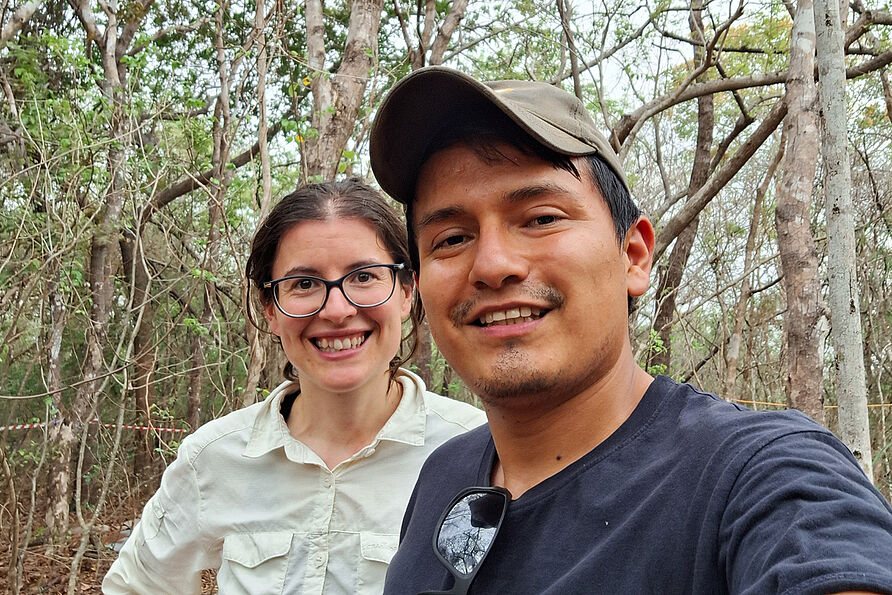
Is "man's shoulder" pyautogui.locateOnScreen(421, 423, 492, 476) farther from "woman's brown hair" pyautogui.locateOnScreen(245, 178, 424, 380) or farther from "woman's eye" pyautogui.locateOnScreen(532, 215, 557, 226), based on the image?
"woman's brown hair" pyautogui.locateOnScreen(245, 178, 424, 380)

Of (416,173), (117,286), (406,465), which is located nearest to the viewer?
(416,173)

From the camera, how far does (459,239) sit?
3.91 ft

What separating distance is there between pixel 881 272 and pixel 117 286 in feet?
29.0

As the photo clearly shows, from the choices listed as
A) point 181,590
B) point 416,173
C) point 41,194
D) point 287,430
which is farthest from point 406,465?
point 41,194

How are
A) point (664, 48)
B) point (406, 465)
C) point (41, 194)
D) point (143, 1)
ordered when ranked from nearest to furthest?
point (406, 465)
point (41, 194)
point (664, 48)
point (143, 1)

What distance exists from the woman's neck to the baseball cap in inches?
38.7

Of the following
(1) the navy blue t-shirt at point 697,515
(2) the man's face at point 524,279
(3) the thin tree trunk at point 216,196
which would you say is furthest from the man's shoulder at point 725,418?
(3) the thin tree trunk at point 216,196

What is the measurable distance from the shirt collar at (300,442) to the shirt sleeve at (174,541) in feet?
0.71

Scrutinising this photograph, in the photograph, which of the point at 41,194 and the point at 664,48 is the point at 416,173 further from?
the point at 664,48

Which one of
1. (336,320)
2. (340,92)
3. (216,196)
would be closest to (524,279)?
(336,320)

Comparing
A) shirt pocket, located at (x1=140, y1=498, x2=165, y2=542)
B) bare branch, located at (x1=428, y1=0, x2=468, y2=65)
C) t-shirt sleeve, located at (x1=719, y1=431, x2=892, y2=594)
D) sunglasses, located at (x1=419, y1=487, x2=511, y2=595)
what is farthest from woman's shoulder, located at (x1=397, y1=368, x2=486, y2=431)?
bare branch, located at (x1=428, y1=0, x2=468, y2=65)

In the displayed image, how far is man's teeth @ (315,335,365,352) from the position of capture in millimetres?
2094

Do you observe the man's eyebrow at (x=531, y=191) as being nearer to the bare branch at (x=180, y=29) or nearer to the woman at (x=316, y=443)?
the woman at (x=316, y=443)

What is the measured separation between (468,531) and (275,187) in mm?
7432
